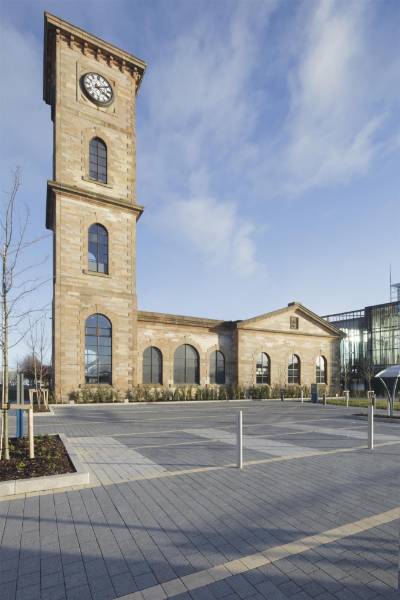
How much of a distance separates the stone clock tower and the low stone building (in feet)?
0.21

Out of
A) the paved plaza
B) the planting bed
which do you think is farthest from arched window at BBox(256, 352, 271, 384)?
the planting bed

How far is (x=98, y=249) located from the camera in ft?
81.3

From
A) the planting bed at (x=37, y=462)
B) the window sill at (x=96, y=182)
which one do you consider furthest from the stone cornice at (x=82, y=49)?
the planting bed at (x=37, y=462)

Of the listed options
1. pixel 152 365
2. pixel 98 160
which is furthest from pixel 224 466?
pixel 98 160

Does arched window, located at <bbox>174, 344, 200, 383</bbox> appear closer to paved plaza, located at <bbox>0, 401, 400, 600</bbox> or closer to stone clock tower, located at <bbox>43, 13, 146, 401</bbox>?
stone clock tower, located at <bbox>43, 13, 146, 401</bbox>

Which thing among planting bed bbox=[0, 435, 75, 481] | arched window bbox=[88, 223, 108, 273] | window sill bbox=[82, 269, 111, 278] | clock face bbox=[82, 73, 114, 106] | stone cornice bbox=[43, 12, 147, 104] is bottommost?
planting bed bbox=[0, 435, 75, 481]

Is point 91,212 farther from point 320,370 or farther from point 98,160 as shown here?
point 320,370

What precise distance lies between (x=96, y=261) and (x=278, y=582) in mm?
23297

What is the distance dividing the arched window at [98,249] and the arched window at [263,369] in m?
15.3

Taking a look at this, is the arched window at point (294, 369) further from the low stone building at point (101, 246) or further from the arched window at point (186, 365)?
the arched window at point (186, 365)

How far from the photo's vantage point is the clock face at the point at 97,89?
2542 cm

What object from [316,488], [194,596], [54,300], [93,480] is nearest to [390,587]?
[194,596]

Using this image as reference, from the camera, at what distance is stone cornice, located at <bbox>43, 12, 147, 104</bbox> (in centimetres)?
2403

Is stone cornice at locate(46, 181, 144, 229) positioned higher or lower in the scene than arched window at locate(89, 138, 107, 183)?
lower
